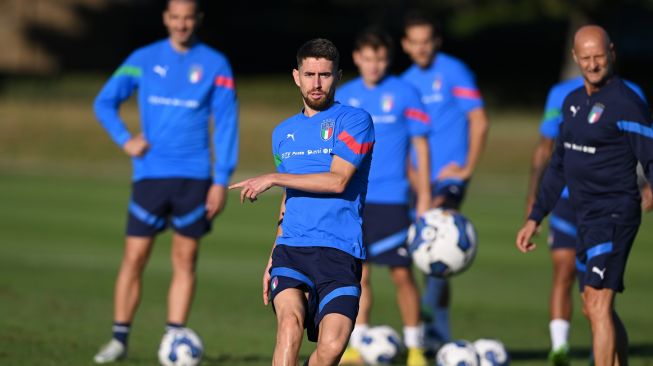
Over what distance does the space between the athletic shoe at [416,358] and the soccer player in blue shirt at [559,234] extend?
1039 millimetres

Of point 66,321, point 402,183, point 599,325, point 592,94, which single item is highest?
point 592,94

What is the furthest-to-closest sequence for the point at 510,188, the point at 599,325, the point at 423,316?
1. the point at 510,188
2. the point at 423,316
3. the point at 599,325

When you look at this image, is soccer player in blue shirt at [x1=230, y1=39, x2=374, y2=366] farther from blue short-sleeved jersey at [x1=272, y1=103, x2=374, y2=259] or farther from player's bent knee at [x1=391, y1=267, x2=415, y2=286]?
player's bent knee at [x1=391, y1=267, x2=415, y2=286]

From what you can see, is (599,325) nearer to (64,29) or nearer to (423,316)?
(423,316)

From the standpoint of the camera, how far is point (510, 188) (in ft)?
91.5

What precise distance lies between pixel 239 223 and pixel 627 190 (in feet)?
41.3

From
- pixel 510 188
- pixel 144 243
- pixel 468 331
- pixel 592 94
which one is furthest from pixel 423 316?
pixel 510 188

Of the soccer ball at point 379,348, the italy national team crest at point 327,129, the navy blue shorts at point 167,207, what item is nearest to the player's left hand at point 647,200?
the soccer ball at point 379,348

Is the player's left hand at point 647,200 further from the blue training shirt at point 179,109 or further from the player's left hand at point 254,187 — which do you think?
the blue training shirt at point 179,109

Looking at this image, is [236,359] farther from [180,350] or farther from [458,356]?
[458,356]

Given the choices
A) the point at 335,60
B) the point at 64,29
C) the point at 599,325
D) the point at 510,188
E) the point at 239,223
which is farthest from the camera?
the point at 64,29

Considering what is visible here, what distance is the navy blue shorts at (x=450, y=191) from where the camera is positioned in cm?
1129

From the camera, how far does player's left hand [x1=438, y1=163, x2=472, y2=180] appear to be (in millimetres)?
11391

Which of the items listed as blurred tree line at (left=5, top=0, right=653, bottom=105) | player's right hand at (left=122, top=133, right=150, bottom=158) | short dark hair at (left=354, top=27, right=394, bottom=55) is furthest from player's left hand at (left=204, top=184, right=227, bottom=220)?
blurred tree line at (left=5, top=0, right=653, bottom=105)
